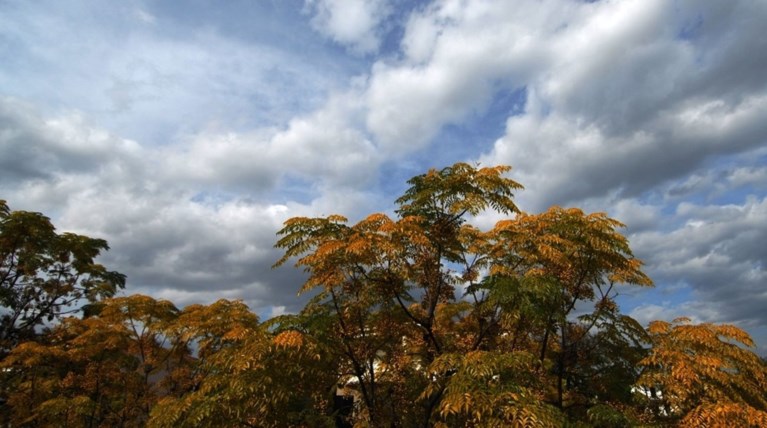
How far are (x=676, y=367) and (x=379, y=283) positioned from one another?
6620 mm

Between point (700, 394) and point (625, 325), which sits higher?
point (625, 325)

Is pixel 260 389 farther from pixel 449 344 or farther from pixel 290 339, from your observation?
pixel 449 344

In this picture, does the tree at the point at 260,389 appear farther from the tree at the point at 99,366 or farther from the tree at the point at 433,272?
the tree at the point at 99,366

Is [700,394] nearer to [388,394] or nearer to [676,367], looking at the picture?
[676,367]

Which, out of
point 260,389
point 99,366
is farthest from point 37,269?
point 260,389

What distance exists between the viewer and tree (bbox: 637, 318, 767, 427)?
28.6 feet

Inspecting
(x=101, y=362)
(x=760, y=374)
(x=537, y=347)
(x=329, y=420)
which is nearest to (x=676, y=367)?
(x=760, y=374)

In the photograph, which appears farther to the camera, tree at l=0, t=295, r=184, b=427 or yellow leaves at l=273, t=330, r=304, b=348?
tree at l=0, t=295, r=184, b=427

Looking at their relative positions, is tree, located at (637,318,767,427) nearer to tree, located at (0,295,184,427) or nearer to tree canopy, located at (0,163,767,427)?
tree canopy, located at (0,163,767,427)

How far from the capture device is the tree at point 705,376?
8.70 m

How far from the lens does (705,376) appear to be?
1013 cm

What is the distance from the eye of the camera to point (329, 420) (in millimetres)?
10406

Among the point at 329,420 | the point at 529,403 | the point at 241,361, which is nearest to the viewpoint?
the point at 529,403

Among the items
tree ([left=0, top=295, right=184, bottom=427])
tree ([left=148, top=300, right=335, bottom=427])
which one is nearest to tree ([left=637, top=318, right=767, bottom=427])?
tree ([left=148, top=300, right=335, bottom=427])
